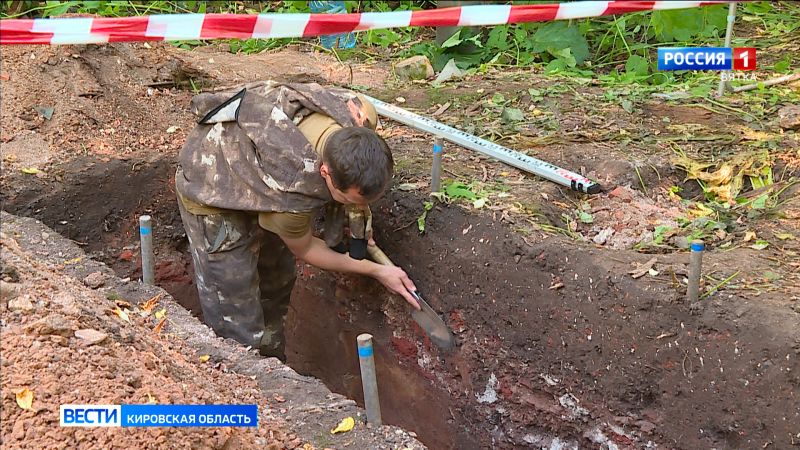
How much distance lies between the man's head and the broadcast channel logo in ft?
7.83

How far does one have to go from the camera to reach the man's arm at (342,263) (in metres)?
3.70

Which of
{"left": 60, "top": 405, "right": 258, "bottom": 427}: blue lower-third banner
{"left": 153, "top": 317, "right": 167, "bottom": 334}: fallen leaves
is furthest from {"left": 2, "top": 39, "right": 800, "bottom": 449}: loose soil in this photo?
{"left": 60, "top": 405, "right": 258, "bottom": 427}: blue lower-third banner

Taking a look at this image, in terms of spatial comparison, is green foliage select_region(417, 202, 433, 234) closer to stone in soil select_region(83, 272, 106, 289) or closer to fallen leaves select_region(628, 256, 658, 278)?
fallen leaves select_region(628, 256, 658, 278)

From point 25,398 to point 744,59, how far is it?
472cm

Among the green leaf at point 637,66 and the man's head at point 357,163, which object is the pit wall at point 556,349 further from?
the green leaf at point 637,66

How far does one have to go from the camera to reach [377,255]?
412cm

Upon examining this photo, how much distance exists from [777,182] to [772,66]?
5.80 ft

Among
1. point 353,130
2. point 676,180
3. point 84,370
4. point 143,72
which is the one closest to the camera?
point 84,370

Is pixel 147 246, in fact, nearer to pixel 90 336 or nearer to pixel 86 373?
pixel 90 336

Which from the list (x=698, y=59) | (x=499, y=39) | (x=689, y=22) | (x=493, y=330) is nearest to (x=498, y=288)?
(x=493, y=330)

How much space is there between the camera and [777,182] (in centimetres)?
427

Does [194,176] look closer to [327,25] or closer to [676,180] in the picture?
[327,25]

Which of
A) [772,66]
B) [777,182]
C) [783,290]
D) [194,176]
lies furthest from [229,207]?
[772,66]

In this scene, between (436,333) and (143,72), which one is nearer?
(436,333)
